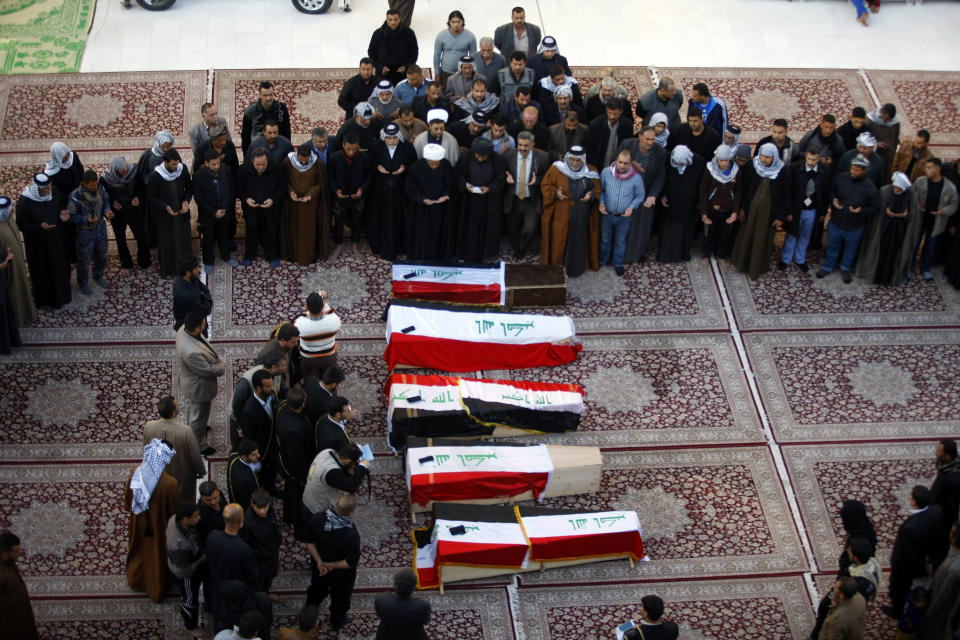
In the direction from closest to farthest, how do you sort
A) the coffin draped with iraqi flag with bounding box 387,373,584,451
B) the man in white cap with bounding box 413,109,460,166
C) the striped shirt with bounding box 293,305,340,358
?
the striped shirt with bounding box 293,305,340,358
the coffin draped with iraqi flag with bounding box 387,373,584,451
the man in white cap with bounding box 413,109,460,166

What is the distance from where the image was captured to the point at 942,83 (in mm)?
12758

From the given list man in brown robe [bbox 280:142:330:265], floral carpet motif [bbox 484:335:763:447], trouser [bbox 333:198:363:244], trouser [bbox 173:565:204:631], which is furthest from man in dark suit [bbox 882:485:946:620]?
man in brown robe [bbox 280:142:330:265]

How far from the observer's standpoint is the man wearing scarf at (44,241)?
9055mm

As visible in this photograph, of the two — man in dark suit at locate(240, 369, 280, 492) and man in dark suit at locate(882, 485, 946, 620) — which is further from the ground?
man in dark suit at locate(240, 369, 280, 492)

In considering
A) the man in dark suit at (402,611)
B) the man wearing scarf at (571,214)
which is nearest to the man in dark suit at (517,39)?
the man wearing scarf at (571,214)

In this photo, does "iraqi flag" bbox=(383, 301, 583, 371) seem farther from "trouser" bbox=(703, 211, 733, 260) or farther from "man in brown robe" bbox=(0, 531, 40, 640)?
"man in brown robe" bbox=(0, 531, 40, 640)

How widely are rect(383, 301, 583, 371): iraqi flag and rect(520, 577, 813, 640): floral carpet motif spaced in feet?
6.61

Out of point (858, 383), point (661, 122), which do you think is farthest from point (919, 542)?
point (661, 122)

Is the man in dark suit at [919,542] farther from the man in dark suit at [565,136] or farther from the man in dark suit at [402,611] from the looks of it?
the man in dark suit at [565,136]

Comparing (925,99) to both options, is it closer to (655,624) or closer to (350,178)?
(350,178)

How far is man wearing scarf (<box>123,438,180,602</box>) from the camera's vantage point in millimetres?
7184

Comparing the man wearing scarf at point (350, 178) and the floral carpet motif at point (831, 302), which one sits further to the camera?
the floral carpet motif at point (831, 302)

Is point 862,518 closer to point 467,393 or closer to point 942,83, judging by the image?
point 467,393

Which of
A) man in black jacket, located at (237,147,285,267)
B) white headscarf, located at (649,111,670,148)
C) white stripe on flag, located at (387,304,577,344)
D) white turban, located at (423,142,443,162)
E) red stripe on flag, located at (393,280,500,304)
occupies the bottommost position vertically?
white stripe on flag, located at (387,304,577,344)
